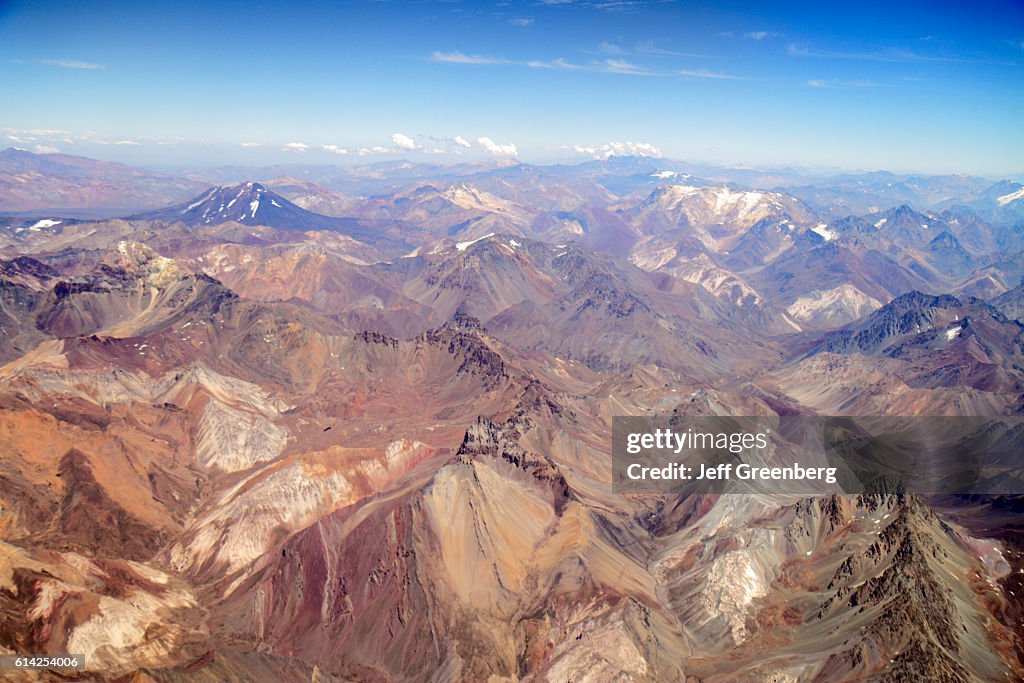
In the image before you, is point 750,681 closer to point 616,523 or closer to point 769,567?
point 769,567

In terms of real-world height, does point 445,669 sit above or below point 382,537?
below

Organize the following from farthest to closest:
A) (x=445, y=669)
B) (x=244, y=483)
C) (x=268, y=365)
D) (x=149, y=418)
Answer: (x=268, y=365) < (x=149, y=418) < (x=244, y=483) < (x=445, y=669)

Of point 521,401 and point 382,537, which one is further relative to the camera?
point 521,401

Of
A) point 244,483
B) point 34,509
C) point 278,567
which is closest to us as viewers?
point 278,567

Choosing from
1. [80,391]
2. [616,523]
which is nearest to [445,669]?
[616,523]

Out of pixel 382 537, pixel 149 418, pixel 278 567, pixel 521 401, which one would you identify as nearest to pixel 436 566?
pixel 382 537
